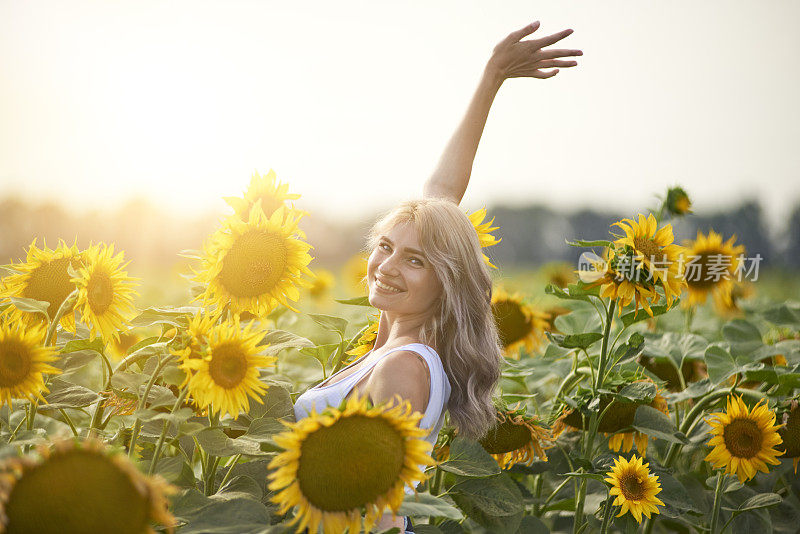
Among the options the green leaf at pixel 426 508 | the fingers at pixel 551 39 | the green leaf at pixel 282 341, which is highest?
the fingers at pixel 551 39

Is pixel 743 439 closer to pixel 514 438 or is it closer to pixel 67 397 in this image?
pixel 514 438

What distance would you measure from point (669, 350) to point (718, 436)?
497mm

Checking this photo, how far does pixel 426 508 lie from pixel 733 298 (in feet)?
9.25

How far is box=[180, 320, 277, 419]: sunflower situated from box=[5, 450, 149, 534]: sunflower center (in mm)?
297

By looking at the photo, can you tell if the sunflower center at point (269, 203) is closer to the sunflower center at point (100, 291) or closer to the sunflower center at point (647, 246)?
the sunflower center at point (100, 291)

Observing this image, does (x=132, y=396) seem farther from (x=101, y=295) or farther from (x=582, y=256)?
(x=582, y=256)

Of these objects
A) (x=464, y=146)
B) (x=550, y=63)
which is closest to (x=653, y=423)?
(x=464, y=146)

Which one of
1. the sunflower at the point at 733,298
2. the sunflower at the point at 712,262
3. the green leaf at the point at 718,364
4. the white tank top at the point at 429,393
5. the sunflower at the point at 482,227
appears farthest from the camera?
the sunflower at the point at 733,298

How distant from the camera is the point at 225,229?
1230 millimetres

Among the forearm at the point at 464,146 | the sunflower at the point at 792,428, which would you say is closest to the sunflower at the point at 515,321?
the forearm at the point at 464,146

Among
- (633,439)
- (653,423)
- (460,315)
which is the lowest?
(633,439)

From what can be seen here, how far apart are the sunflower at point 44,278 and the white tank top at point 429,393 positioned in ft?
1.60

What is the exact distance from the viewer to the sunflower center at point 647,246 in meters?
1.67

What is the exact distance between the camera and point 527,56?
1904 mm
